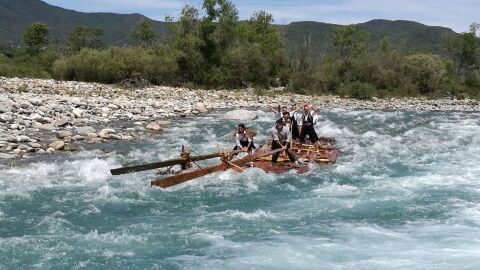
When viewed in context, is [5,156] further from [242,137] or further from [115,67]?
[115,67]

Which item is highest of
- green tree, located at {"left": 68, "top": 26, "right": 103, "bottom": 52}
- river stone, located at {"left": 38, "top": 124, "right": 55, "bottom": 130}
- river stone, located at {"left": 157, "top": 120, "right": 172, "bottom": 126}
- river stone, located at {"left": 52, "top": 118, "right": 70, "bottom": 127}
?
green tree, located at {"left": 68, "top": 26, "right": 103, "bottom": 52}

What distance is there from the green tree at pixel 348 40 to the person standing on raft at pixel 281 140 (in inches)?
2138

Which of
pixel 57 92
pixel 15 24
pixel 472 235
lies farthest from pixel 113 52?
pixel 15 24

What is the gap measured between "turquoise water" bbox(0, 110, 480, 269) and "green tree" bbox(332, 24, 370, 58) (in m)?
53.2

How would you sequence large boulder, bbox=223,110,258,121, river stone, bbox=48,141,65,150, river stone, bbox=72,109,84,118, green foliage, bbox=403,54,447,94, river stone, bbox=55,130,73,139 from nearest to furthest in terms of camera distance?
river stone, bbox=48,141,65,150 → river stone, bbox=55,130,73,139 → river stone, bbox=72,109,84,118 → large boulder, bbox=223,110,258,121 → green foliage, bbox=403,54,447,94

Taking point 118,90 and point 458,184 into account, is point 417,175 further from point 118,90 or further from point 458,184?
point 118,90

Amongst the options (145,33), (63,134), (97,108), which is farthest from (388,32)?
(63,134)

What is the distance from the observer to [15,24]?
187625 millimetres

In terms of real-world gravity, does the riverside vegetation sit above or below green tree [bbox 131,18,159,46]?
below

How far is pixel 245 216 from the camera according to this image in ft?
33.7

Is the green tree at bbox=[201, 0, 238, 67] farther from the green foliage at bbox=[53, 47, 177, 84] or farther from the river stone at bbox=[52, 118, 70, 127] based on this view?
the river stone at bbox=[52, 118, 70, 127]

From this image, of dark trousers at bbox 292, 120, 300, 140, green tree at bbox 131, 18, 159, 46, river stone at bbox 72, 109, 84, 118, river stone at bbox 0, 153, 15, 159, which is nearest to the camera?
river stone at bbox 0, 153, 15, 159

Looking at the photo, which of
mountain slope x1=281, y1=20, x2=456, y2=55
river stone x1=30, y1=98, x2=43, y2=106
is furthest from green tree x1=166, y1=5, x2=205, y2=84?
mountain slope x1=281, y1=20, x2=456, y2=55

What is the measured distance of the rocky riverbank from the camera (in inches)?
672
